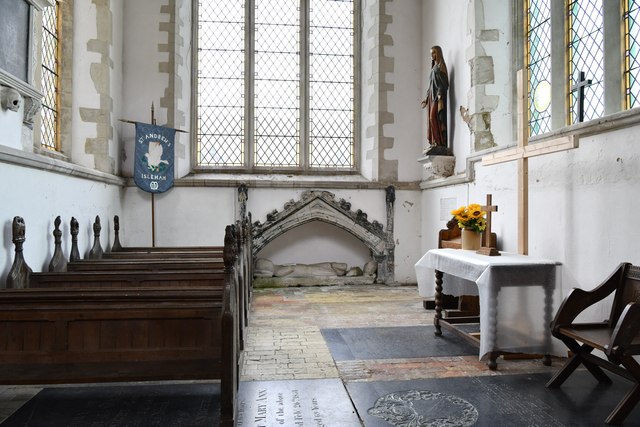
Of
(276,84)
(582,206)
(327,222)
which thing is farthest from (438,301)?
(276,84)

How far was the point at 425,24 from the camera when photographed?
25.7ft

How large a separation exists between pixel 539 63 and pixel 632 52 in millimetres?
1405

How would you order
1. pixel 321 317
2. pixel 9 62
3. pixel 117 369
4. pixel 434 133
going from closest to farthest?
pixel 117 369, pixel 9 62, pixel 321 317, pixel 434 133

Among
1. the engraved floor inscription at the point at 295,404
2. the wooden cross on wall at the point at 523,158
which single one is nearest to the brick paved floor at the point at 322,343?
the engraved floor inscription at the point at 295,404

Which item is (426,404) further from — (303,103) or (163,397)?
(303,103)

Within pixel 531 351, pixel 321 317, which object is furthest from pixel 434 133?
pixel 531 351

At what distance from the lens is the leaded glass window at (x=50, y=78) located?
575 cm

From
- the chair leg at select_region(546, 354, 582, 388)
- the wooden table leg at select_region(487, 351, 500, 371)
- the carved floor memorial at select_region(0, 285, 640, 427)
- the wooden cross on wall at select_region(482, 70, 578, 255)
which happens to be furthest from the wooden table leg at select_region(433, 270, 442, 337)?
the chair leg at select_region(546, 354, 582, 388)

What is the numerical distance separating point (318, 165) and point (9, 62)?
17.2 feet

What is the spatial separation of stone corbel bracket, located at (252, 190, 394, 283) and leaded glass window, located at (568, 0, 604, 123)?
3591 millimetres

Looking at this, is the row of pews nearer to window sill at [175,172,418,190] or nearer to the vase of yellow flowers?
the vase of yellow flowers

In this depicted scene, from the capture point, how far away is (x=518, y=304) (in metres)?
3.51

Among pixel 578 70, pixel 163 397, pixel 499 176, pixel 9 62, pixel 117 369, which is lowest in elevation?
pixel 163 397

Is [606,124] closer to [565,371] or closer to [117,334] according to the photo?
[565,371]
